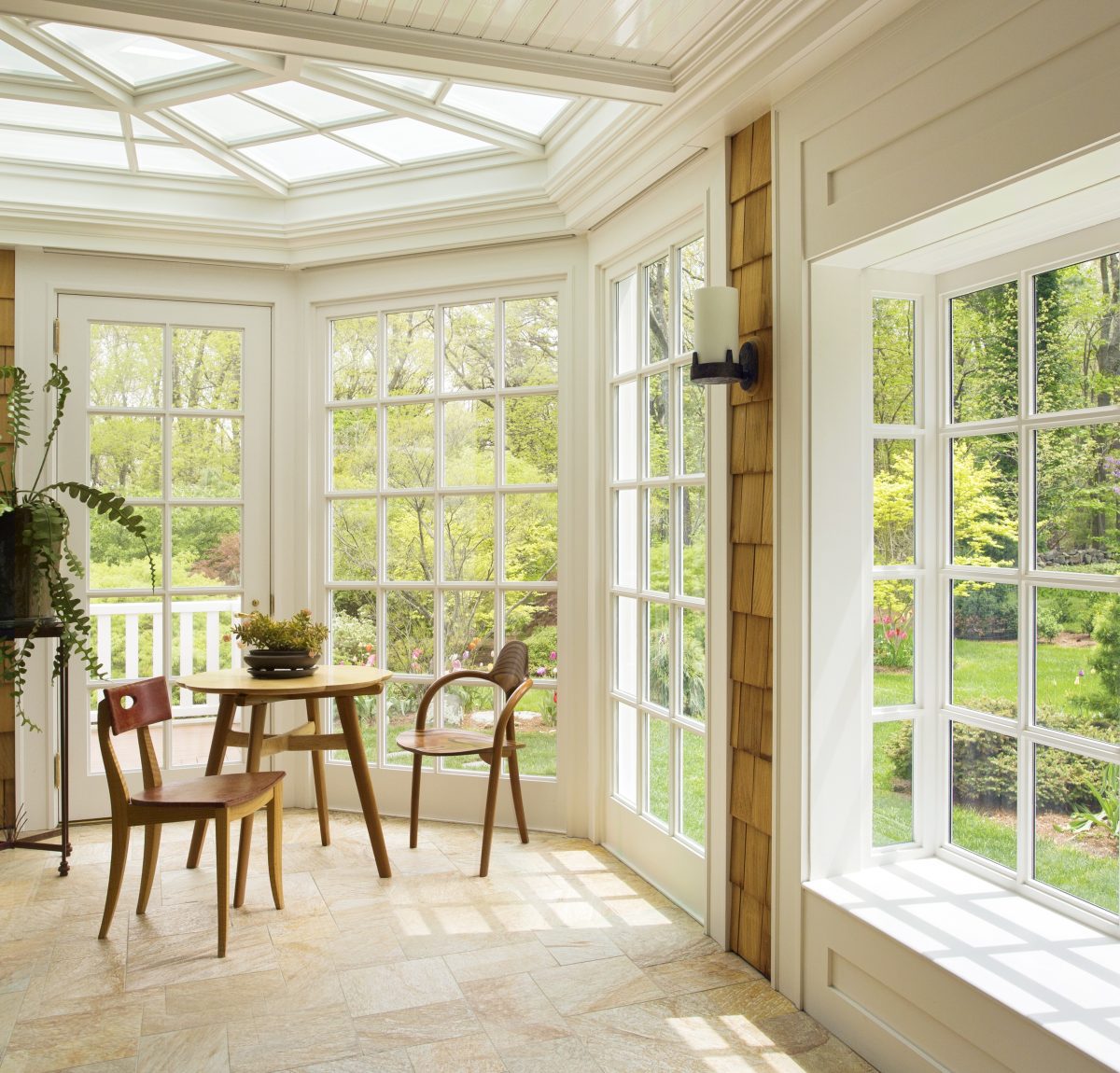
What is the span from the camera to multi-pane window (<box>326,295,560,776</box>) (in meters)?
3.88

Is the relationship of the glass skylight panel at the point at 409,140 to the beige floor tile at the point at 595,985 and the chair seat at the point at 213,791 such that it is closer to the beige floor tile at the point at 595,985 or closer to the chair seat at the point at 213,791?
the chair seat at the point at 213,791

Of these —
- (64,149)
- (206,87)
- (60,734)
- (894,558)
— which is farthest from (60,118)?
(894,558)

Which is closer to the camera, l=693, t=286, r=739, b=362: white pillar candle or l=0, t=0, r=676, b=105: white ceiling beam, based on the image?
l=0, t=0, r=676, b=105: white ceiling beam

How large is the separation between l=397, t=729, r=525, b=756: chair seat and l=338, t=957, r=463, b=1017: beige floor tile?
0.87 m

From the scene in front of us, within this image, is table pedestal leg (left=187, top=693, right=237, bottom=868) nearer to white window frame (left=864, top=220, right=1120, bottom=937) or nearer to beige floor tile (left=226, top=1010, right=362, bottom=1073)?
beige floor tile (left=226, top=1010, right=362, bottom=1073)

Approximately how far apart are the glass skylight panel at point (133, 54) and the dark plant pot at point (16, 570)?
1.48 meters

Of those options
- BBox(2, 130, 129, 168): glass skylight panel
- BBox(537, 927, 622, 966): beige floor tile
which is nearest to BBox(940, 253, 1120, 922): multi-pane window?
BBox(537, 927, 622, 966): beige floor tile

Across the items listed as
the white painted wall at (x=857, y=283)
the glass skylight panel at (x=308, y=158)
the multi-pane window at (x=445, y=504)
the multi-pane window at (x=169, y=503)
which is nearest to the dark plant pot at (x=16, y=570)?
the multi-pane window at (x=169, y=503)

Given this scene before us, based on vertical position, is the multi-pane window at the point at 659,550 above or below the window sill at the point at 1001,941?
above

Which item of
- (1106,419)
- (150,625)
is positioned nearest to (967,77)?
(1106,419)

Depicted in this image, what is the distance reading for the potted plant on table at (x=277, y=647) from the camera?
3.42m

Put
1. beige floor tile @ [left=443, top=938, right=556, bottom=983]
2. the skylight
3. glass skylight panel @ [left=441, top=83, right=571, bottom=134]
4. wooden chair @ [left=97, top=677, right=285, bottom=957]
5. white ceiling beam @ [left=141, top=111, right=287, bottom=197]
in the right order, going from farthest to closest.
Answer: white ceiling beam @ [left=141, top=111, right=287, bottom=197], glass skylight panel @ [left=441, top=83, right=571, bottom=134], the skylight, wooden chair @ [left=97, top=677, right=285, bottom=957], beige floor tile @ [left=443, top=938, right=556, bottom=983]

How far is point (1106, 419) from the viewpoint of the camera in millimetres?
2037

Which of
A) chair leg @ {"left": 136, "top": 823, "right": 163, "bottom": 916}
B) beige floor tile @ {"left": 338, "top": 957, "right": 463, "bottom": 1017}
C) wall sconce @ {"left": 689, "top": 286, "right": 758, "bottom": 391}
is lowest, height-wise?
beige floor tile @ {"left": 338, "top": 957, "right": 463, "bottom": 1017}
